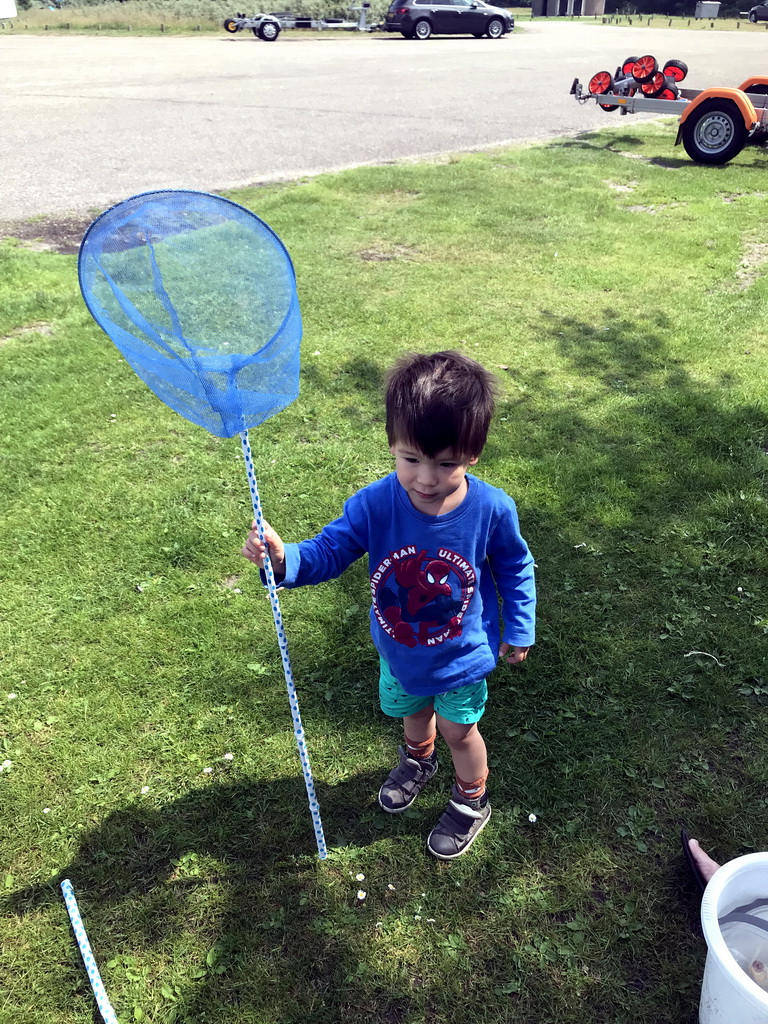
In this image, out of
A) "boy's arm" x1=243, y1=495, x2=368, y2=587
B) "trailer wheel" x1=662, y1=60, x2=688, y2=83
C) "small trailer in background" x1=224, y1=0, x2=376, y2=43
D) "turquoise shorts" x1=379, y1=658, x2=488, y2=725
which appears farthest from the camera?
"small trailer in background" x1=224, y1=0, x2=376, y2=43

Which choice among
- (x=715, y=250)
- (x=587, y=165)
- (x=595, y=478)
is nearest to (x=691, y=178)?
(x=587, y=165)

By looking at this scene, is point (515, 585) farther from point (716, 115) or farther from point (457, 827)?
point (716, 115)

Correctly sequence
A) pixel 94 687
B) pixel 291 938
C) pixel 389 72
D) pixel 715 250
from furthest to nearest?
pixel 389 72 → pixel 715 250 → pixel 94 687 → pixel 291 938

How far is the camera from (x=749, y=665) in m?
2.98

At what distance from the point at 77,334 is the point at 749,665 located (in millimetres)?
4861

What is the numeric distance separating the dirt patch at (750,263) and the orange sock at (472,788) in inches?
210

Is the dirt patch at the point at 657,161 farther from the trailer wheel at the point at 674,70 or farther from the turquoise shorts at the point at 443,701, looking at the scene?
the turquoise shorts at the point at 443,701

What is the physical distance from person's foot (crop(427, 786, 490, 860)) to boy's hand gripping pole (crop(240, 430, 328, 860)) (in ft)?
1.22

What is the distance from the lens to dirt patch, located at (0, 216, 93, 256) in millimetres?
6879

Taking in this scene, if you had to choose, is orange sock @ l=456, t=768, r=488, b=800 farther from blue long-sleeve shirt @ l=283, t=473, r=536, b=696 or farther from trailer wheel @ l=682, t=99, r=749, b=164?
trailer wheel @ l=682, t=99, r=749, b=164

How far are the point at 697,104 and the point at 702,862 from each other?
31.8 ft

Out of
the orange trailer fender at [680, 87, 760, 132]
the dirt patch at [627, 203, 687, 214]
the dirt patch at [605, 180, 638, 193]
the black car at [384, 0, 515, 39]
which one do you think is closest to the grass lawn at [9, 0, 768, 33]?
the black car at [384, 0, 515, 39]

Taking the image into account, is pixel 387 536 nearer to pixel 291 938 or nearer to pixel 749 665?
pixel 291 938

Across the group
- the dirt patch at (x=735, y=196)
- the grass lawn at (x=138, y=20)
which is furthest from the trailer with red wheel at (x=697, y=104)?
the grass lawn at (x=138, y=20)
